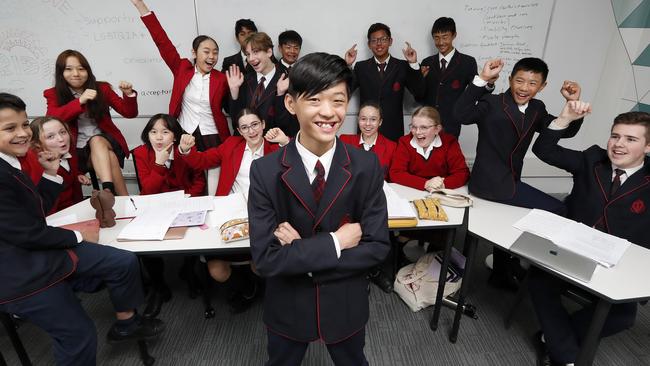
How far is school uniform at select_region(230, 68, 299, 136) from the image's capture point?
2795 mm

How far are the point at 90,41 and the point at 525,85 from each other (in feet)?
12.4

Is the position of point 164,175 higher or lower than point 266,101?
lower

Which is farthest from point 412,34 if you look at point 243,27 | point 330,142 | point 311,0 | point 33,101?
point 33,101

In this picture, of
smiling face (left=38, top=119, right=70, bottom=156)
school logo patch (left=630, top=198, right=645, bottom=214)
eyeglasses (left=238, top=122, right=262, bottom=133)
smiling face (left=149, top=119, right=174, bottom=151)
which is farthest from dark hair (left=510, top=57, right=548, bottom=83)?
smiling face (left=38, top=119, right=70, bottom=156)

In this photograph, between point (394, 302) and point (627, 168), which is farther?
point (394, 302)

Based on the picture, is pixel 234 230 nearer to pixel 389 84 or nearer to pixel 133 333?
pixel 133 333

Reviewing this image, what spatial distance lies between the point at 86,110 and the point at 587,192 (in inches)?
134

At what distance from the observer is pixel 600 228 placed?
1.90 meters

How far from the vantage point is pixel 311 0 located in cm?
336

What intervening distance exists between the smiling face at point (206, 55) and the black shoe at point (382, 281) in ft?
6.94

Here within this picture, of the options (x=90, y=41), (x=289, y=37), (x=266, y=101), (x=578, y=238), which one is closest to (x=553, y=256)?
(x=578, y=238)

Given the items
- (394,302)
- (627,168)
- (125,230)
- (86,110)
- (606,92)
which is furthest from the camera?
(606,92)

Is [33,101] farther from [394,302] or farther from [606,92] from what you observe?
[606,92]

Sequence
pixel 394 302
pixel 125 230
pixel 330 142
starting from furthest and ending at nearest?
pixel 394 302, pixel 125 230, pixel 330 142
